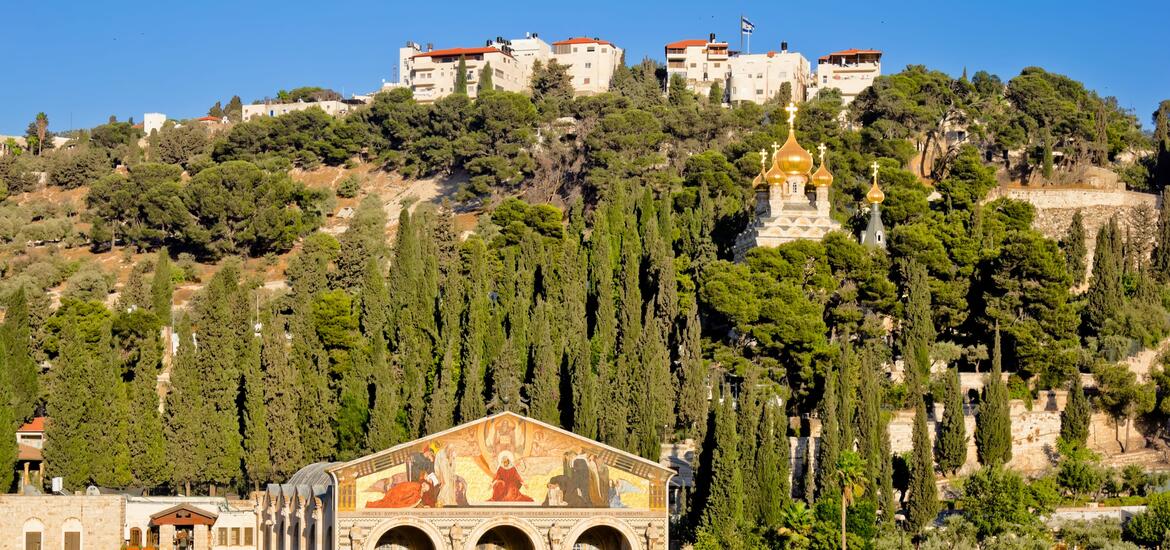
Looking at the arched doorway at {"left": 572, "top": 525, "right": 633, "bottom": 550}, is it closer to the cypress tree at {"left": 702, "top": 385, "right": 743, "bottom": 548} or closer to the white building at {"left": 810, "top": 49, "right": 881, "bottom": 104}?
the cypress tree at {"left": 702, "top": 385, "right": 743, "bottom": 548}

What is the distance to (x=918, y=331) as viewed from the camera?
193ft

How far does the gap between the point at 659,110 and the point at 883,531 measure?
5168 cm

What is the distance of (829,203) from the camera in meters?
70.4

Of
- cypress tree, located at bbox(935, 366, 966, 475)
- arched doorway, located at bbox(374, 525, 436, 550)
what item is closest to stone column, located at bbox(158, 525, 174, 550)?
arched doorway, located at bbox(374, 525, 436, 550)

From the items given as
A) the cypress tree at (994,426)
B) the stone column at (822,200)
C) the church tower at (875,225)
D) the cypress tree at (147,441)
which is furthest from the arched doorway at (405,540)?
the church tower at (875,225)

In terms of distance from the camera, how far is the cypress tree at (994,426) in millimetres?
53594

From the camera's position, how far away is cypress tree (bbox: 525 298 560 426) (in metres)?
52.1

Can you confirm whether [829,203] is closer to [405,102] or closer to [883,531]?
[883,531]

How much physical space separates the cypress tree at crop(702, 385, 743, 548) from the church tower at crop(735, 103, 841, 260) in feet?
66.0

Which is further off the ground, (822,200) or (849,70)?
(849,70)

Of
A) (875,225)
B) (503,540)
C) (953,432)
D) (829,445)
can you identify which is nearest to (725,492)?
(829,445)

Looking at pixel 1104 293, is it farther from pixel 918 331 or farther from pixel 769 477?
pixel 769 477

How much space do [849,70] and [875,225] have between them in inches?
1851

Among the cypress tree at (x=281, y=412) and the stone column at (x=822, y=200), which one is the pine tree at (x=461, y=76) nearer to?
the stone column at (x=822, y=200)
